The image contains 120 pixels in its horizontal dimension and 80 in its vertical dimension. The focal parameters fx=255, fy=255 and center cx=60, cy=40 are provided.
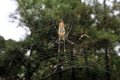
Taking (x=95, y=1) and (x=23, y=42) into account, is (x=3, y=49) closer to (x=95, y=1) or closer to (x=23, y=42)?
(x=23, y=42)

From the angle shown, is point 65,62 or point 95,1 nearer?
point 65,62

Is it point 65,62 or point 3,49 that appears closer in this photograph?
point 65,62

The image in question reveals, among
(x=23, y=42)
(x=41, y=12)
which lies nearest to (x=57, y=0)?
(x=41, y=12)

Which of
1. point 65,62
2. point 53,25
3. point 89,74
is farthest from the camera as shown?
point 89,74

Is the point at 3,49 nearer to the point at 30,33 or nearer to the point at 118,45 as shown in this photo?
the point at 30,33

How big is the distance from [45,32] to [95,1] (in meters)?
2.93

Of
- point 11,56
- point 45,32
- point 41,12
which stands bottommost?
point 11,56

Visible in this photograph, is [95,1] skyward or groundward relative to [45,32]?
skyward

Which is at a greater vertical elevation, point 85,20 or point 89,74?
point 85,20

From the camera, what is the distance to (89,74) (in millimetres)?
13336

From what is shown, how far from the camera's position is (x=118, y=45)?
12.7m

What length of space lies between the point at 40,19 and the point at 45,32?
0.80 meters

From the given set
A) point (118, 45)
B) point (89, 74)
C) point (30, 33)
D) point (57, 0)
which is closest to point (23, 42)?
point (30, 33)

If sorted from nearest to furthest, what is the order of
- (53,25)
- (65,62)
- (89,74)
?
(65,62) < (53,25) < (89,74)
